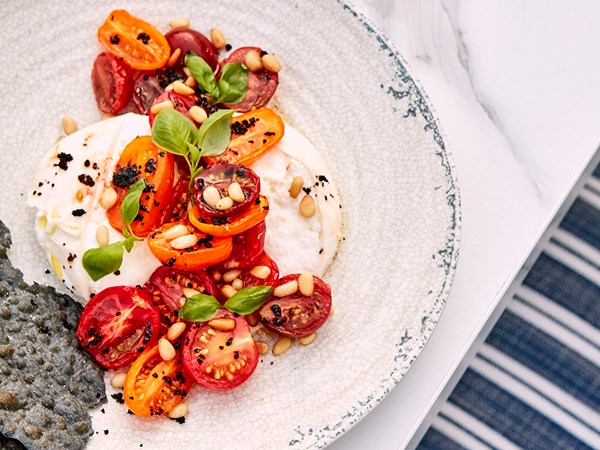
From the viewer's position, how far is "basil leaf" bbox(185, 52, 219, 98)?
2.90 m

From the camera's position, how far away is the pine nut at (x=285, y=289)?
109 inches

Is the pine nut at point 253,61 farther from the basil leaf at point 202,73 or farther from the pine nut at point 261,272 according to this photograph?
the pine nut at point 261,272

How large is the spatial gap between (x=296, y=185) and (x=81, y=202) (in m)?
0.70

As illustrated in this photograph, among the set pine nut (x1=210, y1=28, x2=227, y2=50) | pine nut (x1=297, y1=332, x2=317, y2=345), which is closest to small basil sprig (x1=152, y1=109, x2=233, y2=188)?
pine nut (x1=210, y1=28, x2=227, y2=50)

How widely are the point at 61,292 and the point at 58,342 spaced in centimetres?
23

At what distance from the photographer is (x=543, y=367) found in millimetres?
3203

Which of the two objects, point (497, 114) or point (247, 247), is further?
point (497, 114)

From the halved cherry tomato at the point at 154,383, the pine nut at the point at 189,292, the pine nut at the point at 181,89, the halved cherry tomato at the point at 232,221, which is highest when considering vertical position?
the pine nut at the point at 181,89

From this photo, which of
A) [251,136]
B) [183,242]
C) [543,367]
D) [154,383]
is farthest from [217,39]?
[543,367]

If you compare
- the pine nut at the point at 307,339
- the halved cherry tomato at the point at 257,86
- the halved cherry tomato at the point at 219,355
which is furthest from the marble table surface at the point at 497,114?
the halved cherry tomato at the point at 219,355

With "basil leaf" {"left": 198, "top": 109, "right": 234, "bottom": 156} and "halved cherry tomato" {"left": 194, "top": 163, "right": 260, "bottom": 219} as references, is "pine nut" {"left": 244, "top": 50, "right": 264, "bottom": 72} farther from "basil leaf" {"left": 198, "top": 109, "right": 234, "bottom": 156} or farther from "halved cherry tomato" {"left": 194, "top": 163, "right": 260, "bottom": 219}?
"halved cherry tomato" {"left": 194, "top": 163, "right": 260, "bottom": 219}

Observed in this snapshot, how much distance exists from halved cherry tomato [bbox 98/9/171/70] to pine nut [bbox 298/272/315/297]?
901 millimetres

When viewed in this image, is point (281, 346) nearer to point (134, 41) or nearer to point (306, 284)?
point (306, 284)

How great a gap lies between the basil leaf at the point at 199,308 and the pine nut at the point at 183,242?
0.17 m
